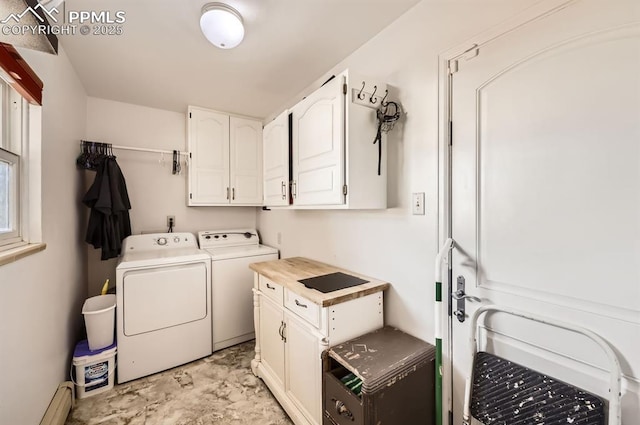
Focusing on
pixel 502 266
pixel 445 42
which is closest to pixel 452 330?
pixel 502 266

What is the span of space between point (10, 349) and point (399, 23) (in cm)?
259

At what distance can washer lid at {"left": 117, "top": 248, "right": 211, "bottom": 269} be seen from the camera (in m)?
2.15

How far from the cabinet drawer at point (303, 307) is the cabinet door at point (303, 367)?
4cm

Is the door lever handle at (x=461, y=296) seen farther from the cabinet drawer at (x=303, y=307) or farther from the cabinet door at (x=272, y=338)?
the cabinet door at (x=272, y=338)

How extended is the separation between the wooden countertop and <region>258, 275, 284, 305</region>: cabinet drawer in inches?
2.3

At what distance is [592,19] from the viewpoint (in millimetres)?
909

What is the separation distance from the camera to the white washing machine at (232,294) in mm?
2543

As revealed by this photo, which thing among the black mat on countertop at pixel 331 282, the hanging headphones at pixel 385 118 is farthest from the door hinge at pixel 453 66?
the black mat on countertop at pixel 331 282

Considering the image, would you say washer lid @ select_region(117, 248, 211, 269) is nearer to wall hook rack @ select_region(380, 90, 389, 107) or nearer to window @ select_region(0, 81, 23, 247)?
window @ select_region(0, 81, 23, 247)

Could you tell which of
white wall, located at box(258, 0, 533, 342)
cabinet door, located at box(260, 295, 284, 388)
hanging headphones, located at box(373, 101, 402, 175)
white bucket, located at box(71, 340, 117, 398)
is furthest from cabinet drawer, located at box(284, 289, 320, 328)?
white bucket, located at box(71, 340, 117, 398)

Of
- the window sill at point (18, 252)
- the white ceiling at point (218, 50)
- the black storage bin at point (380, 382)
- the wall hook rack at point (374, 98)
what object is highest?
the white ceiling at point (218, 50)

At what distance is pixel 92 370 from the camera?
1.94 m

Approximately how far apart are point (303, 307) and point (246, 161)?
2124mm

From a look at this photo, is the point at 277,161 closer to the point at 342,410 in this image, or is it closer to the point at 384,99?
the point at 384,99
